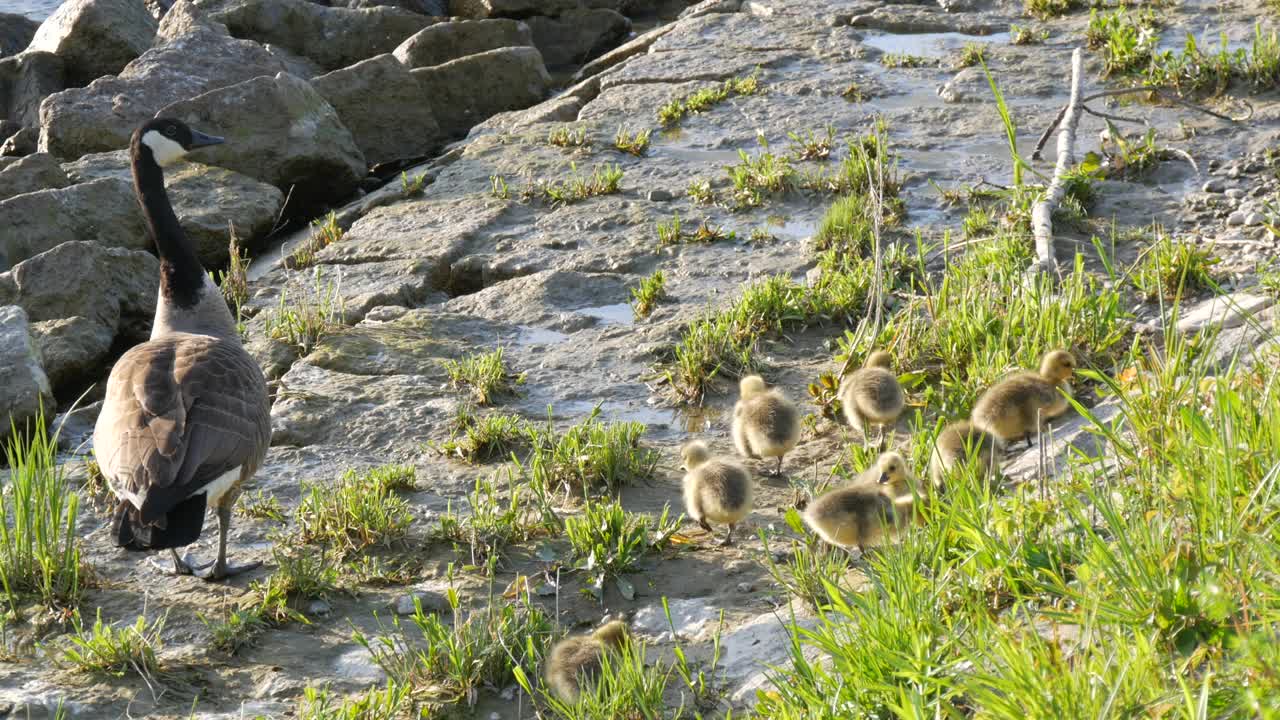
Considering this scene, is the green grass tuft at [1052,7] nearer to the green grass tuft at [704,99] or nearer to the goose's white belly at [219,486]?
the green grass tuft at [704,99]

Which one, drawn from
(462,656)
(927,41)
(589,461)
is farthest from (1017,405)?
(927,41)

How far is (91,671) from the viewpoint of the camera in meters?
4.49

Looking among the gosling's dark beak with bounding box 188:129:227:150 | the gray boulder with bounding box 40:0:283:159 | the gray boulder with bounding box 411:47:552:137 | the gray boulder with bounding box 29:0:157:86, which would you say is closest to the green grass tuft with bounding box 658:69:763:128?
the gray boulder with bounding box 411:47:552:137

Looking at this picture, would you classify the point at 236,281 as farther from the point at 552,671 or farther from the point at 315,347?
the point at 552,671

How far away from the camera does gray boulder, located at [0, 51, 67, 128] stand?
43.5ft

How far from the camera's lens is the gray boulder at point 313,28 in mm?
14625

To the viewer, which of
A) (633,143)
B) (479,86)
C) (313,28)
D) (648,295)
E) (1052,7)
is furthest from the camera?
(313,28)

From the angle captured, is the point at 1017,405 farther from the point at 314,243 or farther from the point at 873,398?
the point at 314,243

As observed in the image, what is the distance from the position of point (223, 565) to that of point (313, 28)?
10.9m

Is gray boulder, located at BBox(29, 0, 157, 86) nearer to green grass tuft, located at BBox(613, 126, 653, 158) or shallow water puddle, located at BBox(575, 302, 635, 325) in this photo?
green grass tuft, located at BBox(613, 126, 653, 158)

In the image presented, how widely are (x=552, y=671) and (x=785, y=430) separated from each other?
184cm

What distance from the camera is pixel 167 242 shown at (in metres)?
6.78

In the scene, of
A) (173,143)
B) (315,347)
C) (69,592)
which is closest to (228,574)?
(69,592)

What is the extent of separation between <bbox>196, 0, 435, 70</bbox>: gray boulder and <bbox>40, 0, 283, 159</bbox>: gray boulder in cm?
119
